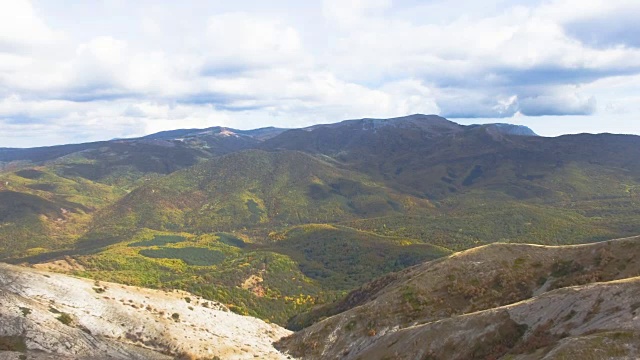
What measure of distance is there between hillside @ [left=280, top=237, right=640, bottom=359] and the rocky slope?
15.4m

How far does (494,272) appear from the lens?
106 metres

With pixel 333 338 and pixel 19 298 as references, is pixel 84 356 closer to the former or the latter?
pixel 19 298

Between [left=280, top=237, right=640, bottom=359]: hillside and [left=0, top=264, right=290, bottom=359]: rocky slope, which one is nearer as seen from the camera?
[left=0, top=264, right=290, bottom=359]: rocky slope

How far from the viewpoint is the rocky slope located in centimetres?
7531

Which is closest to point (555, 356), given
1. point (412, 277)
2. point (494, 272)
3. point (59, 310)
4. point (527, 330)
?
point (527, 330)

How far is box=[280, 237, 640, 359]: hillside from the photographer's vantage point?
308 feet

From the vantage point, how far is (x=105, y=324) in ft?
290

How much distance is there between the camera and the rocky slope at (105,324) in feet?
247

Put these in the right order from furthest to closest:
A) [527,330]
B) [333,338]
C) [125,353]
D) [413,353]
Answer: [333,338], [125,353], [413,353], [527,330]

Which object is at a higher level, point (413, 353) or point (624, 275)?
point (624, 275)

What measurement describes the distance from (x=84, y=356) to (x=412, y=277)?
72.9m

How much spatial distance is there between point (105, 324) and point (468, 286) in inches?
2957

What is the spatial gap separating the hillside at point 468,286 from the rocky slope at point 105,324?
1544 cm

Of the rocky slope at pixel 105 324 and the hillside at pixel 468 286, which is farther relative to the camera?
the hillside at pixel 468 286
